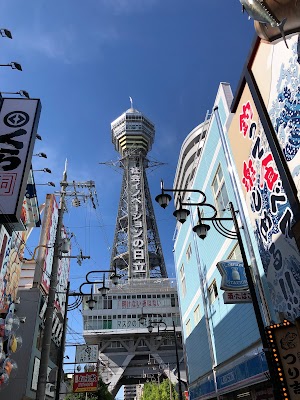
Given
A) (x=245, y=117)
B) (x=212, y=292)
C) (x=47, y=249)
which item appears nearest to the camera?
(x=245, y=117)

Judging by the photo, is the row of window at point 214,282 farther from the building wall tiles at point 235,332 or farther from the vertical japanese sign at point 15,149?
the vertical japanese sign at point 15,149

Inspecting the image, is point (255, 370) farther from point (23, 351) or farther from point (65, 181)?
point (23, 351)

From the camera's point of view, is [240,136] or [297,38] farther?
[240,136]

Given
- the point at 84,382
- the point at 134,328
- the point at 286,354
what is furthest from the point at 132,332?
the point at 286,354

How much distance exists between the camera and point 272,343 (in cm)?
846

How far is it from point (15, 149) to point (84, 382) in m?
16.3

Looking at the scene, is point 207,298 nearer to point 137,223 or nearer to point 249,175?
point 249,175

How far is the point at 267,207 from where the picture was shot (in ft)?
39.1

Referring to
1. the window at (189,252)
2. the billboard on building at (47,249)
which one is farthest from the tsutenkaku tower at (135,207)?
the window at (189,252)

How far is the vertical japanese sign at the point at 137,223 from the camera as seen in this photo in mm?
106219

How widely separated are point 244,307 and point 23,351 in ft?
64.4

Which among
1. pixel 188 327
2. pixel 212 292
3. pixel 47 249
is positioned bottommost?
pixel 212 292

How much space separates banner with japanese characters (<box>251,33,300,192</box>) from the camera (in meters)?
10.1

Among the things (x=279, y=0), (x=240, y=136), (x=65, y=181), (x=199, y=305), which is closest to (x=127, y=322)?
(x=199, y=305)
